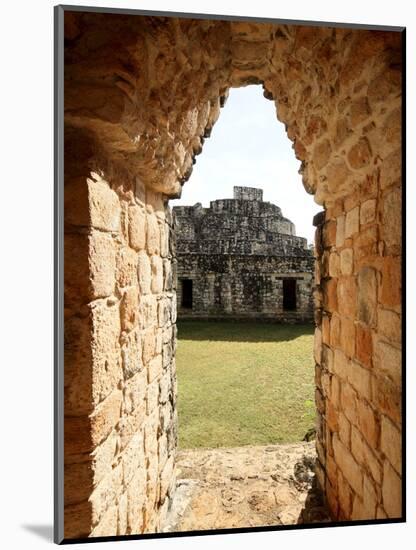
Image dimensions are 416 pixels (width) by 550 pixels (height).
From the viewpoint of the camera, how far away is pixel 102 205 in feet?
4.54

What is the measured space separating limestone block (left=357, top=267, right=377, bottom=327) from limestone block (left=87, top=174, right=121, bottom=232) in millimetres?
1378

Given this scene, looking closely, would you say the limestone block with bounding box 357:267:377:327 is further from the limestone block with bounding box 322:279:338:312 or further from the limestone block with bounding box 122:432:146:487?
the limestone block with bounding box 122:432:146:487

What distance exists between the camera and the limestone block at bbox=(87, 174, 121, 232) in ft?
4.28

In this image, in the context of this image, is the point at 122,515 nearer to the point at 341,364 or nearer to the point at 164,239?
the point at 341,364

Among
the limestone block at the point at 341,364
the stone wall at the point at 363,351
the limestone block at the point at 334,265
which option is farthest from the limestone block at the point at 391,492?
the limestone block at the point at 334,265

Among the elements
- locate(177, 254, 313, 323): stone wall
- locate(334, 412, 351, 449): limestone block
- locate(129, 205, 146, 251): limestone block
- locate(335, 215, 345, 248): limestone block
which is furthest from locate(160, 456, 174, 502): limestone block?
locate(177, 254, 313, 323): stone wall

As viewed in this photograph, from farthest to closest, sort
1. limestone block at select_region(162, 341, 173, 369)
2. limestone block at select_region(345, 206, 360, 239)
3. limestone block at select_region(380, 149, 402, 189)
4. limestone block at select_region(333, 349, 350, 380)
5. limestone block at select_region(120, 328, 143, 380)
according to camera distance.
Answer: limestone block at select_region(162, 341, 173, 369) < limestone block at select_region(333, 349, 350, 380) < limestone block at select_region(345, 206, 360, 239) < limestone block at select_region(120, 328, 143, 380) < limestone block at select_region(380, 149, 402, 189)

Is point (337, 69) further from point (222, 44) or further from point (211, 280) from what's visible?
point (211, 280)

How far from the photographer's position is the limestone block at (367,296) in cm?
181

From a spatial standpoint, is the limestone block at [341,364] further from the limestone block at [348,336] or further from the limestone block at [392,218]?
the limestone block at [392,218]

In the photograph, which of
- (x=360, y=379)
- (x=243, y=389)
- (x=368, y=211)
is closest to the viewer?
(x=368, y=211)

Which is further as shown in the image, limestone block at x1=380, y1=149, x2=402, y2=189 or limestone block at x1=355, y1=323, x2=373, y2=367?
limestone block at x1=355, y1=323, x2=373, y2=367

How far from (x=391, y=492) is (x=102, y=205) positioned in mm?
2013

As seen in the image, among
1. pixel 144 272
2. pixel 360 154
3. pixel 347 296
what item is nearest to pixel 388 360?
pixel 347 296
